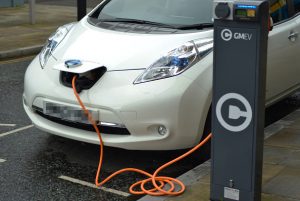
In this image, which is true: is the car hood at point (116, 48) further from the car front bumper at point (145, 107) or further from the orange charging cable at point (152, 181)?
the orange charging cable at point (152, 181)

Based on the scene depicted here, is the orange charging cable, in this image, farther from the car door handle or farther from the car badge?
the car door handle

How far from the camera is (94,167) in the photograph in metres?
4.88

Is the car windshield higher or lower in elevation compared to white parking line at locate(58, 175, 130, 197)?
higher

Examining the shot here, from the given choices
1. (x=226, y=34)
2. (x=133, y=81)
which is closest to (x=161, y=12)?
(x=133, y=81)

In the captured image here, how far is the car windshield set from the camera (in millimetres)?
5324

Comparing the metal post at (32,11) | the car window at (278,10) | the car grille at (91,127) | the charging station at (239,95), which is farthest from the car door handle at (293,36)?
the metal post at (32,11)

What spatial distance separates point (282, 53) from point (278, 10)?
0.47 m

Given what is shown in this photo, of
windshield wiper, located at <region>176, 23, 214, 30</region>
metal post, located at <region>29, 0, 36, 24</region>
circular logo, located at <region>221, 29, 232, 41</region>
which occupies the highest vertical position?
circular logo, located at <region>221, 29, 232, 41</region>

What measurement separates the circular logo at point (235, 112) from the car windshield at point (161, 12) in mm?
1766

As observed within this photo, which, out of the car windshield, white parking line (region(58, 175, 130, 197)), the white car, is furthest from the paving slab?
the car windshield

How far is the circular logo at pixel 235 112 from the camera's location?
352 cm

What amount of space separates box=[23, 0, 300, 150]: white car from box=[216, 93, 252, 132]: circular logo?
3.02 feet

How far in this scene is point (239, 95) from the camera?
3.53 m

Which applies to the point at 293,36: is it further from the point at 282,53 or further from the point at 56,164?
the point at 56,164
